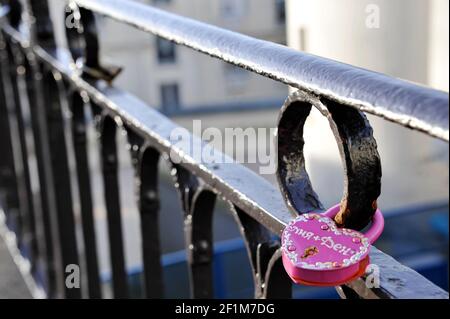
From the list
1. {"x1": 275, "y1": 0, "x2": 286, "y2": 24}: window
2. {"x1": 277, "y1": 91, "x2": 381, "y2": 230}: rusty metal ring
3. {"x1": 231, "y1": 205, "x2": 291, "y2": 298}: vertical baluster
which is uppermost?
{"x1": 277, "y1": 91, "x2": 381, "y2": 230}: rusty metal ring

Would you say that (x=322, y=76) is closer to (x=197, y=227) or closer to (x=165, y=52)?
(x=197, y=227)

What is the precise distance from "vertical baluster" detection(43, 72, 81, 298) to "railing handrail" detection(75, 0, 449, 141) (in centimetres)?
64

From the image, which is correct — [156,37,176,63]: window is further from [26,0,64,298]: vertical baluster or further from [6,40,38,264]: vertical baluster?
[26,0,64,298]: vertical baluster

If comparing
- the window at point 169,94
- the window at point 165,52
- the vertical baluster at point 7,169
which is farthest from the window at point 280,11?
the vertical baluster at point 7,169

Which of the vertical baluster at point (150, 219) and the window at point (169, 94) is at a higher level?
the vertical baluster at point (150, 219)

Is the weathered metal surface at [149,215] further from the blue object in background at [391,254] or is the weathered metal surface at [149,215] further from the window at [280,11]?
the window at [280,11]

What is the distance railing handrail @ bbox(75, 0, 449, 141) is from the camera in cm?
41

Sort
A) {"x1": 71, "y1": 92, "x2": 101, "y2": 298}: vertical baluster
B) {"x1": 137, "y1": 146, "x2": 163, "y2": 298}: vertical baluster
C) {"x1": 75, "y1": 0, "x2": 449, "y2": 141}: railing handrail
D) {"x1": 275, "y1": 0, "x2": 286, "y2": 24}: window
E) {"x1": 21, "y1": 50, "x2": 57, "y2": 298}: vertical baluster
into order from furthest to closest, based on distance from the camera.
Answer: {"x1": 275, "y1": 0, "x2": 286, "y2": 24}: window → {"x1": 21, "y1": 50, "x2": 57, "y2": 298}: vertical baluster → {"x1": 71, "y1": 92, "x2": 101, "y2": 298}: vertical baluster → {"x1": 137, "y1": 146, "x2": 163, "y2": 298}: vertical baluster → {"x1": 75, "y1": 0, "x2": 449, "y2": 141}: railing handrail

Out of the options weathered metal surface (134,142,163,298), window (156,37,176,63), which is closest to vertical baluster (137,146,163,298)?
weathered metal surface (134,142,163,298)

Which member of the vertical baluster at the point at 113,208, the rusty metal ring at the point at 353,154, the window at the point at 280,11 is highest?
the rusty metal ring at the point at 353,154

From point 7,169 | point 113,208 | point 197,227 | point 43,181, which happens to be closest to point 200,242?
point 197,227

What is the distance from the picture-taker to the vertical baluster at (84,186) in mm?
1277

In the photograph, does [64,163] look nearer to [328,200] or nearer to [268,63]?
[268,63]
